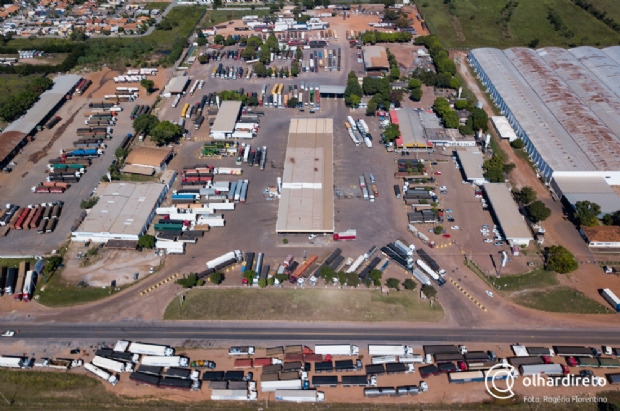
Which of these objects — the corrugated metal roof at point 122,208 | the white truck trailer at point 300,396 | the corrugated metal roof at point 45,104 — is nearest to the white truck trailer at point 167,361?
the white truck trailer at point 300,396

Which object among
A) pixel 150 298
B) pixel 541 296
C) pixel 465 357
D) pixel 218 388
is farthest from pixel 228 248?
pixel 541 296

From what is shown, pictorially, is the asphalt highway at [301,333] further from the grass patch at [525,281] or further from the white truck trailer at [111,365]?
the grass patch at [525,281]

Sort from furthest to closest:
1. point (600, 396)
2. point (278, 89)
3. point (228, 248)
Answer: point (278, 89) < point (228, 248) < point (600, 396)

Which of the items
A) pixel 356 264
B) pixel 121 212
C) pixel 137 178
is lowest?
pixel 356 264

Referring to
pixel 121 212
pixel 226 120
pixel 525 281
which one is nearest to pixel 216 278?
pixel 121 212

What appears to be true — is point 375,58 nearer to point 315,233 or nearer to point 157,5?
point 315,233

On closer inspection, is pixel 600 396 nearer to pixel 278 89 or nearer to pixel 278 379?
pixel 278 379
